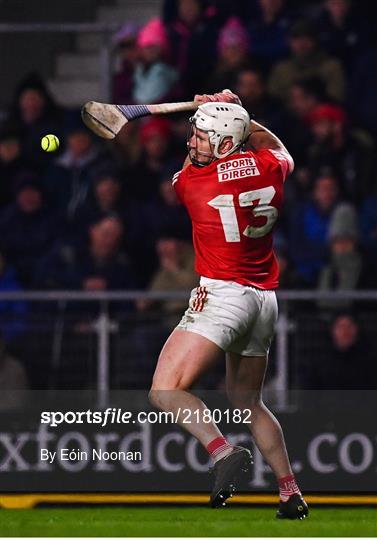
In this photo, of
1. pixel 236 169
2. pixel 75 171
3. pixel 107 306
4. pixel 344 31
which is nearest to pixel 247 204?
pixel 236 169

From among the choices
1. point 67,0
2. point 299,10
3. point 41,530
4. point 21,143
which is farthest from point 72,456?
point 67,0

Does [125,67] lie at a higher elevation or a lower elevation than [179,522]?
higher

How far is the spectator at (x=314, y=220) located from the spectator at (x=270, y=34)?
6.38ft

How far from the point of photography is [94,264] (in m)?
13.3

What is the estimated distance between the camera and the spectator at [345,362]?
11.8 meters

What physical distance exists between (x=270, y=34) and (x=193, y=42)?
72 cm

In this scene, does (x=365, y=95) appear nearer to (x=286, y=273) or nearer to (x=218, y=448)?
(x=286, y=273)

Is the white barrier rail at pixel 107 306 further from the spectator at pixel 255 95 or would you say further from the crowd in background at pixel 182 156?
the spectator at pixel 255 95

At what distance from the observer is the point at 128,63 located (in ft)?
50.7

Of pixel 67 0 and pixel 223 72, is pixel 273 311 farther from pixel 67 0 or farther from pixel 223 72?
pixel 67 0

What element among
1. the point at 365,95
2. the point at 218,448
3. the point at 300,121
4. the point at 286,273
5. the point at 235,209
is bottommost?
the point at 286,273

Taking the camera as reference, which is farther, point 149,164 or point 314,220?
point 149,164

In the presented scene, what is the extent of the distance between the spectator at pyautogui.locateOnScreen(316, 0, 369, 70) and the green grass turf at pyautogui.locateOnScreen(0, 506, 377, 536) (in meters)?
5.40
